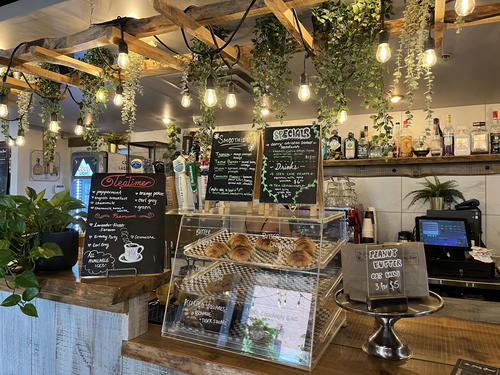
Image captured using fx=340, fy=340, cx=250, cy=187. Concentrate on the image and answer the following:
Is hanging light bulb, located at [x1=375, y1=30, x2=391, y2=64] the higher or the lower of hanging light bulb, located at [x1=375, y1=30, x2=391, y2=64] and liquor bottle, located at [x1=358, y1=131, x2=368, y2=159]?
the higher

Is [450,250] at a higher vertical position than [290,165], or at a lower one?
lower

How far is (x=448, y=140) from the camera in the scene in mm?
3555

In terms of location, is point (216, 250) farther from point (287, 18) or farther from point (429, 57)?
point (429, 57)

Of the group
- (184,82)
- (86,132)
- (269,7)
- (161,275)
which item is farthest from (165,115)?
(161,275)

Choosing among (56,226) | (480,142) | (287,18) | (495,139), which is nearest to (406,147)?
(480,142)

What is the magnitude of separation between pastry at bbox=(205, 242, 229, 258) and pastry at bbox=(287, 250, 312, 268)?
0.28 metres

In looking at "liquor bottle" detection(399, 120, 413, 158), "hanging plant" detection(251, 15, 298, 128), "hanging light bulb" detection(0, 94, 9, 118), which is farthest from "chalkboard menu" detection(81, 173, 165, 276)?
"liquor bottle" detection(399, 120, 413, 158)

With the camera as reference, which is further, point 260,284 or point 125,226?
point 125,226

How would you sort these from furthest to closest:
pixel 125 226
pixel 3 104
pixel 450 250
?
pixel 3 104 < pixel 450 250 < pixel 125 226

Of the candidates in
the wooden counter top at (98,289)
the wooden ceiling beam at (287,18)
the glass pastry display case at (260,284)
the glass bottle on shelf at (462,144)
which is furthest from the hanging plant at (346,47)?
the glass bottle on shelf at (462,144)

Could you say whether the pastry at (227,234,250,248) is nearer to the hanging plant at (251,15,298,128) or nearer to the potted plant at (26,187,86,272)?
the potted plant at (26,187,86,272)

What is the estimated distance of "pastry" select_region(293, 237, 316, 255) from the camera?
4.20ft

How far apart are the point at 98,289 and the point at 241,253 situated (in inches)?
22.2

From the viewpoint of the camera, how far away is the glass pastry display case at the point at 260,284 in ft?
3.85
